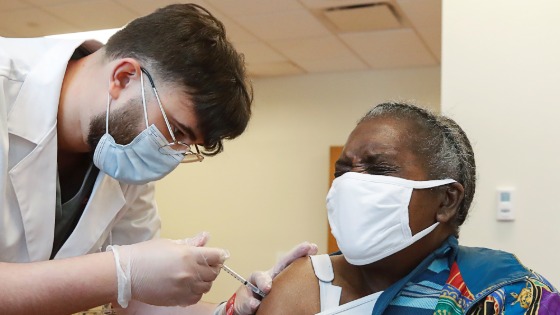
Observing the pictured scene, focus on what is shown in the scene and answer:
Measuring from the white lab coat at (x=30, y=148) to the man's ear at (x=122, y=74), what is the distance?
138 mm

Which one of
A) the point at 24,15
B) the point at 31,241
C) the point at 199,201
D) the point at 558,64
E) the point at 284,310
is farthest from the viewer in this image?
the point at 199,201

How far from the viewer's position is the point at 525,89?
2.76 metres

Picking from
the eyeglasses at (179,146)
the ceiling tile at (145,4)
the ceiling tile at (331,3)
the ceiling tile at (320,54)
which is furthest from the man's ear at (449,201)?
the ceiling tile at (320,54)

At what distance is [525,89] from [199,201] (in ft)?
12.9

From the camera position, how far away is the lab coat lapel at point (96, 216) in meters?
1.67

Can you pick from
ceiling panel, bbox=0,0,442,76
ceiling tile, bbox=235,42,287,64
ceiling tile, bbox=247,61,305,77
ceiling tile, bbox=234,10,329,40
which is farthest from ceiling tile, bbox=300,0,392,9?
ceiling tile, bbox=247,61,305,77

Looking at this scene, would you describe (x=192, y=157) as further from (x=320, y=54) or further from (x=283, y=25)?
(x=320, y=54)

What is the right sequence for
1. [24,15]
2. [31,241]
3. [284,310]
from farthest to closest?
[24,15], [31,241], [284,310]

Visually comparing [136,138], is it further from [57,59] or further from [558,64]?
[558,64]

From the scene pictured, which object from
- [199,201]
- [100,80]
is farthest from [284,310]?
[199,201]

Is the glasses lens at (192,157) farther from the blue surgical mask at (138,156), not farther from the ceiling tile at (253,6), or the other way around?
the ceiling tile at (253,6)

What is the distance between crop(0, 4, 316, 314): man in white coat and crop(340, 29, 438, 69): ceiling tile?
3189 millimetres

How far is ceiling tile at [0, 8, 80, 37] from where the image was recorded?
4426mm

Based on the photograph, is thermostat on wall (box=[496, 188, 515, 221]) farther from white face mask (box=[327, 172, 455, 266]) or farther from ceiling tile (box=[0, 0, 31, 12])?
ceiling tile (box=[0, 0, 31, 12])
